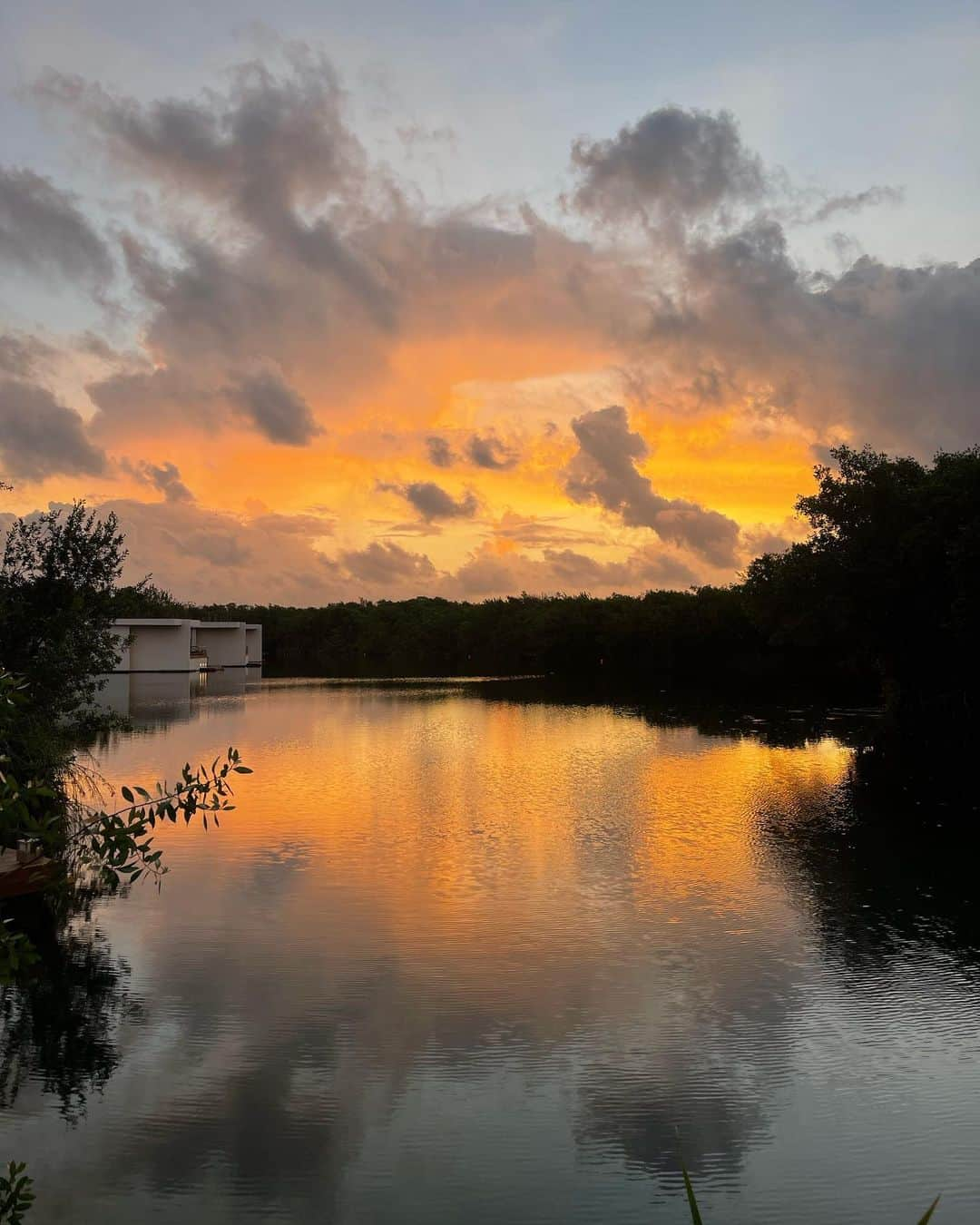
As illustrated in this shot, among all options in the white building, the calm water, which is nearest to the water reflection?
the calm water

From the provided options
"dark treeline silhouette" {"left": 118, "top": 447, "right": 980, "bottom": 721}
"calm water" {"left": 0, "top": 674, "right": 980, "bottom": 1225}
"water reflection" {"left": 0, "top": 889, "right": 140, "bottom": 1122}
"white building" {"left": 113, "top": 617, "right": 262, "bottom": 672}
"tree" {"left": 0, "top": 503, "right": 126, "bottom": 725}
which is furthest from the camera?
"white building" {"left": 113, "top": 617, "right": 262, "bottom": 672}

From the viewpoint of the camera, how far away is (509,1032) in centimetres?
752

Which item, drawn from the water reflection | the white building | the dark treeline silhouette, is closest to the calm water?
the water reflection

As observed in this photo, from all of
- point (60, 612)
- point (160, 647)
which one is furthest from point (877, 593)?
point (160, 647)

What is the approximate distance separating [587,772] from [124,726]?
9.87m

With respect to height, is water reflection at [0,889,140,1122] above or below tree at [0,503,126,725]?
Answer: below

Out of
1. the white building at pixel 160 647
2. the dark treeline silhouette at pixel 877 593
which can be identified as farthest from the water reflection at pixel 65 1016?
the white building at pixel 160 647

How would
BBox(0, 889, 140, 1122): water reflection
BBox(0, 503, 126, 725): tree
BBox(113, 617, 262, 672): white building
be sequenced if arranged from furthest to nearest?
BBox(113, 617, 262, 672): white building < BBox(0, 503, 126, 725): tree < BBox(0, 889, 140, 1122): water reflection

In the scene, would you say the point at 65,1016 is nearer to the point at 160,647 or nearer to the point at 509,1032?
the point at 509,1032

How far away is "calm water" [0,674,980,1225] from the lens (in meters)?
5.59

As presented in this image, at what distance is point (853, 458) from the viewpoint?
102 ft

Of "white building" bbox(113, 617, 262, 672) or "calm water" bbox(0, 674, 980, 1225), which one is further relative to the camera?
"white building" bbox(113, 617, 262, 672)

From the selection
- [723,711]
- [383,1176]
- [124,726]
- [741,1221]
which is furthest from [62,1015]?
[723,711]

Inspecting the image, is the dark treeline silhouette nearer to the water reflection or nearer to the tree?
the tree
